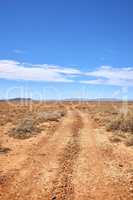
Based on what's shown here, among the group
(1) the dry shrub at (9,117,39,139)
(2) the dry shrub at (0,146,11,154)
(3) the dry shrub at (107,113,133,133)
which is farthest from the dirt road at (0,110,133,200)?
(3) the dry shrub at (107,113,133,133)

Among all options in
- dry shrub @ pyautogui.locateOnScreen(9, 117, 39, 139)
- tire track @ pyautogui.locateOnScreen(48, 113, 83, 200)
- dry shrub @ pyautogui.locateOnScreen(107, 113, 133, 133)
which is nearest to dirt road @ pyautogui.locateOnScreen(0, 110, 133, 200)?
tire track @ pyautogui.locateOnScreen(48, 113, 83, 200)

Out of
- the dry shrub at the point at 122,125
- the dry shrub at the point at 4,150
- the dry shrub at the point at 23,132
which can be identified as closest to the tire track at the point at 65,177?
the dry shrub at the point at 4,150

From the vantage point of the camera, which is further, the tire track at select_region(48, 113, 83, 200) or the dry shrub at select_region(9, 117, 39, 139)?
the dry shrub at select_region(9, 117, 39, 139)

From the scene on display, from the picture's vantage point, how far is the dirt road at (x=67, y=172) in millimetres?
8117

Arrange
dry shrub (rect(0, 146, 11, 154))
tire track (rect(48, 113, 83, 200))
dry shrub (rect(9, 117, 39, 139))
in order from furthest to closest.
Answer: dry shrub (rect(9, 117, 39, 139)) → dry shrub (rect(0, 146, 11, 154)) → tire track (rect(48, 113, 83, 200))

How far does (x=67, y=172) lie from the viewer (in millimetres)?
10031

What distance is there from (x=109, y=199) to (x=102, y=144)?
7992 mm

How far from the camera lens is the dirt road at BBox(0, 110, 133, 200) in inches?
320

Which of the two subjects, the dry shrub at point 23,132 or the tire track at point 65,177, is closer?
the tire track at point 65,177

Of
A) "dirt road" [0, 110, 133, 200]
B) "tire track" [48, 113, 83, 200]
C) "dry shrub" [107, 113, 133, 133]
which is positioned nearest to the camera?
"tire track" [48, 113, 83, 200]

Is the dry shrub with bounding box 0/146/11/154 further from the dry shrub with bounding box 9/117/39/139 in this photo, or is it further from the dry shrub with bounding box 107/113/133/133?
the dry shrub with bounding box 107/113/133/133

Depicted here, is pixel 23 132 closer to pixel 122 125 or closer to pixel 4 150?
pixel 4 150

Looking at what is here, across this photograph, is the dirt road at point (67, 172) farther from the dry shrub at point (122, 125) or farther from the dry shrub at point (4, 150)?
the dry shrub at point (122, 125)

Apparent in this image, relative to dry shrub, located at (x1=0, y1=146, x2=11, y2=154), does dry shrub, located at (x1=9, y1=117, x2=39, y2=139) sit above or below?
above
